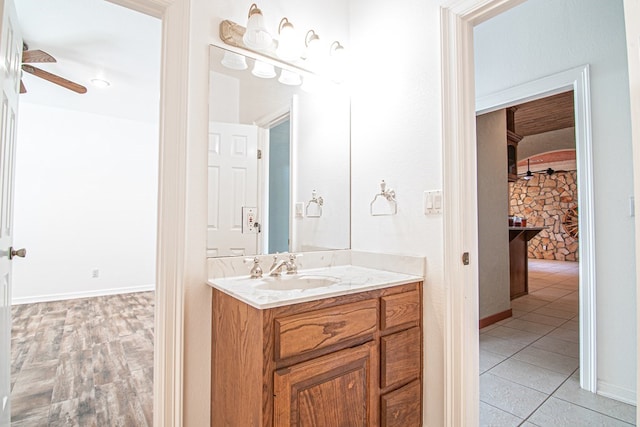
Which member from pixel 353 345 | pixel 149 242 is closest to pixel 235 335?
pixel 353 345

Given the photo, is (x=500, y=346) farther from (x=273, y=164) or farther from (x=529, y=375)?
(x=273, y=164)

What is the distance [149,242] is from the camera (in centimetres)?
486

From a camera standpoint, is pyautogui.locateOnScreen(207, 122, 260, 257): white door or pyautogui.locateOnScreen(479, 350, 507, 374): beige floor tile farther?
pyautogui.locateOnScreen(479, 350, 507, 374): beige floor tile

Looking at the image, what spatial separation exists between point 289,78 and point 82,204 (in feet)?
13.4

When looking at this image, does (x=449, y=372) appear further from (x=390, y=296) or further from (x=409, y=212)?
(x=409, y=212)

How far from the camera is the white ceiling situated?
225cm

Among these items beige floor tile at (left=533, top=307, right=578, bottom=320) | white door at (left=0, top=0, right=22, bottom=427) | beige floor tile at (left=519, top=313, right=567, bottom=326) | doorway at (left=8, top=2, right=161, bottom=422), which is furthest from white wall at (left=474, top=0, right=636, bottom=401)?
doorway at (left=8, top=2, right=161, bottom=422)

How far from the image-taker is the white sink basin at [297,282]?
1500 mm

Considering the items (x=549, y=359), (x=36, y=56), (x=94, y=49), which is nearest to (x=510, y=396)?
(x=549, y=359)

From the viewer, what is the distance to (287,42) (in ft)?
5.42

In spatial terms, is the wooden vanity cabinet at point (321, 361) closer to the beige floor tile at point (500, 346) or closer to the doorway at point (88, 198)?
the beige floor tile at point (500, 346)

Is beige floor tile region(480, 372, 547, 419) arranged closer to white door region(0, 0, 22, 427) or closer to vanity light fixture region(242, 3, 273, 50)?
vanity light fixture region(242, 3, 273, 50)

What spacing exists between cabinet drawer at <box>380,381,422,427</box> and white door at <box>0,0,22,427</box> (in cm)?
159

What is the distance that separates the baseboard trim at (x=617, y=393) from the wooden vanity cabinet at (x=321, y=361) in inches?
52.2
